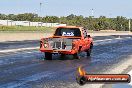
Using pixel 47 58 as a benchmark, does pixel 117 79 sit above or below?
above

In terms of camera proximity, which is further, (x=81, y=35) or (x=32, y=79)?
(x=81, y=35)

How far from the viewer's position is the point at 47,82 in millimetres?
11805

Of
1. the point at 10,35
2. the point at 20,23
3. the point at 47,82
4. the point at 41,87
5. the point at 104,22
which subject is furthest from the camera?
the point at 104,22

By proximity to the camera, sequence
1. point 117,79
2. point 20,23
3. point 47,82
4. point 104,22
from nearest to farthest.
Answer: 1. point 117,79
2. point 47,82
3. point 20,23
4. point 104,22

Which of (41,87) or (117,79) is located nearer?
(117,79)

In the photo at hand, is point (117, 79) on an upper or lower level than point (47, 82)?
upper

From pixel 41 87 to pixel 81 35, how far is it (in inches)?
496

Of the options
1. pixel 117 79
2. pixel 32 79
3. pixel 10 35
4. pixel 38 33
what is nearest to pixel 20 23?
pixel 38 33

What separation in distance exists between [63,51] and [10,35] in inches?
1305

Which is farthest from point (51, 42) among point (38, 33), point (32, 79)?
point (38, 33)

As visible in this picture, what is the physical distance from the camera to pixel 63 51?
21344 mm

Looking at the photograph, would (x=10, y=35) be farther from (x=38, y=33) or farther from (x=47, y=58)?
(x=47, y=58)

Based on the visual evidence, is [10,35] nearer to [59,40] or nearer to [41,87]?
[59,40]

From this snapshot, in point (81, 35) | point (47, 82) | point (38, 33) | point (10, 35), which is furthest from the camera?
point (38, 33)
